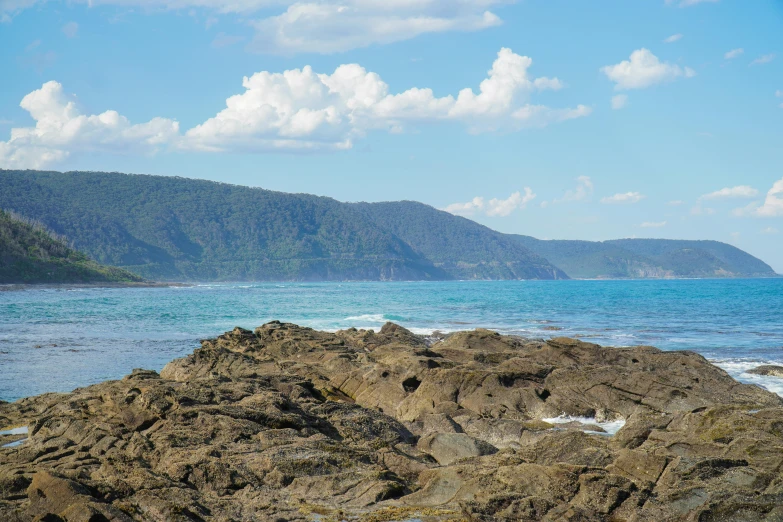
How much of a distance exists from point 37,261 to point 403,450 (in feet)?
406

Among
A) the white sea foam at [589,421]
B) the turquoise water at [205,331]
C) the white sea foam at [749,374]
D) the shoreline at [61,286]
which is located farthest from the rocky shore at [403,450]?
the shoreline at [61,286]

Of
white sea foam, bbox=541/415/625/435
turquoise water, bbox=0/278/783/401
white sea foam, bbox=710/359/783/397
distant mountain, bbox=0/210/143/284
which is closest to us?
white sea foam, bbox=541/415/625/435

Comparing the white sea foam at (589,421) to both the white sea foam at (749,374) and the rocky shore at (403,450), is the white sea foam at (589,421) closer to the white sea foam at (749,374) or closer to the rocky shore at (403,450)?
the rocky shore at (403,450)

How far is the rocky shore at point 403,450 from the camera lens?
303 inches

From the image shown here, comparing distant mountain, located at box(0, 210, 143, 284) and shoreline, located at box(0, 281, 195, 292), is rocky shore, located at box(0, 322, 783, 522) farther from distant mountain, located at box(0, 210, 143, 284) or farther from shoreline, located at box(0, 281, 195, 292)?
distant mountain, located at box(0, 210, 143, 284)

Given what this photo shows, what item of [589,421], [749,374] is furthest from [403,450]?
[749,374]

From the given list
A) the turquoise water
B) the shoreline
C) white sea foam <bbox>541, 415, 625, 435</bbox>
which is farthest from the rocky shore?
the shoreline

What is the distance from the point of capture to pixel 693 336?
37969mm

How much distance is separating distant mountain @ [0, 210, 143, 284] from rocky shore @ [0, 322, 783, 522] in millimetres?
109443

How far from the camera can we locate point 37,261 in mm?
120250

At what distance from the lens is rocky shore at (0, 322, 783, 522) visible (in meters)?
7.69

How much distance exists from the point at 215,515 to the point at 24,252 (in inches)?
4977

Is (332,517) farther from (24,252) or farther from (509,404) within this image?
(24,252)

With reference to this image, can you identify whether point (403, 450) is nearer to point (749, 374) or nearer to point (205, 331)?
point (749, 374)
